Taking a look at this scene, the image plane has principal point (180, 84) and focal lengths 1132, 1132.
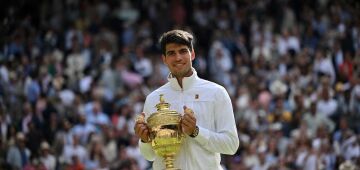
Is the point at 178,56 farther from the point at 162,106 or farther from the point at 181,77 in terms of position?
the point at 162,106

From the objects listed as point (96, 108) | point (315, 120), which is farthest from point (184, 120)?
point (96, 108)

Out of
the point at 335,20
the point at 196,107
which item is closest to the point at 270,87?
the point at 335,20

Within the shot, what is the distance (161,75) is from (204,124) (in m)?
14.7

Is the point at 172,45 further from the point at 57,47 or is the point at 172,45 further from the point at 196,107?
the point at 57,47

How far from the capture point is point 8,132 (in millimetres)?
19656

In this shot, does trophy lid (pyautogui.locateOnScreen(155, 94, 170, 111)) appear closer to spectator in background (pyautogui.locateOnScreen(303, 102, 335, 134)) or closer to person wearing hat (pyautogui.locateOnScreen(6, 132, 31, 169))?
person wearing hat (pyautogui.locateOnScreen(6, 132, 31, 169))

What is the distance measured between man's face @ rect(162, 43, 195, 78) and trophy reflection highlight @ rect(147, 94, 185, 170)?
11.9 inches

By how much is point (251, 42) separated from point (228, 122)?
17183 millimetres

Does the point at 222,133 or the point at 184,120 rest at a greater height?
the point at 184,120

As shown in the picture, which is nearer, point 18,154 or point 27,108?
point 18,154

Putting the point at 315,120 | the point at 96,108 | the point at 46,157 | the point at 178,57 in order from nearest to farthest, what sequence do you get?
the point at 178,57 < the point at 46,157 < the point at 315,120 < the point at 96,108

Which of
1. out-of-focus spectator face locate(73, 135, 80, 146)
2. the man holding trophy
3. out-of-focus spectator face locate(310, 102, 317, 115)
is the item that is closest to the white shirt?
the man holding trophy

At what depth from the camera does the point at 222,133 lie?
25.3 ft

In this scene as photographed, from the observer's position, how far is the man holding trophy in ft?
24.6
